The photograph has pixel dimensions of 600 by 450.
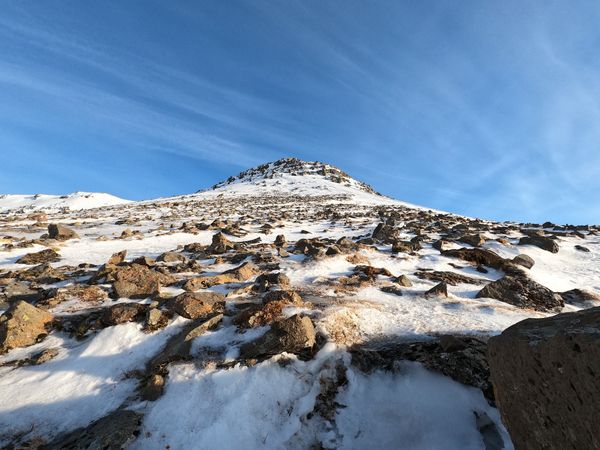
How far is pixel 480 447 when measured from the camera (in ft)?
15.1

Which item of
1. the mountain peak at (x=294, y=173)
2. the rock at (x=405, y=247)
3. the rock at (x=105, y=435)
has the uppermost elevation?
the mountain peak at (x=294, y=173)

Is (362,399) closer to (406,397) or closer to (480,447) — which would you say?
(406,397)

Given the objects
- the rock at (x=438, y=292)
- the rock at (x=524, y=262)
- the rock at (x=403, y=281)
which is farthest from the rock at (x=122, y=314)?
the rock at (x=524, y=262)

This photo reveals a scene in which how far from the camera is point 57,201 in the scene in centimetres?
5366

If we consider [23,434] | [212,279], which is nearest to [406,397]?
[23,434]

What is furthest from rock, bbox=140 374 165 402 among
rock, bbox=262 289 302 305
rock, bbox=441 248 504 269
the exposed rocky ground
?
rock, bbox=441 248 504 269

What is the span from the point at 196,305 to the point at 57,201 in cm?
5792

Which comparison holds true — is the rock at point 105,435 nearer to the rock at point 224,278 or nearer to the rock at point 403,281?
the rock at point 224,278

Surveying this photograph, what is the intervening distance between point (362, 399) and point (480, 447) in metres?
1.69

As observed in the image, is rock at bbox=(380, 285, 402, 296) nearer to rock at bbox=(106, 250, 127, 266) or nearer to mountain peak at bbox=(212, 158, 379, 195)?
rock at bbox=(106, 250, 127, 266)

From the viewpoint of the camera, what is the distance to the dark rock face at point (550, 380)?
10.5ft

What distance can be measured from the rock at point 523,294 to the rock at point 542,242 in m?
8.67

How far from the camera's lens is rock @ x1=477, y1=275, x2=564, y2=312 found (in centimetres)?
923

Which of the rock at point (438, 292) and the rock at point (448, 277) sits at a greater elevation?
the rock at point (448, 277)
